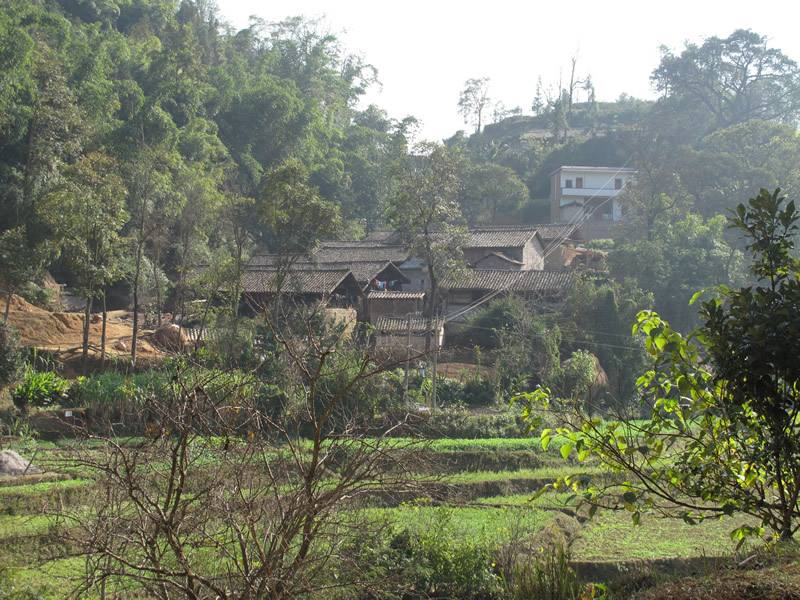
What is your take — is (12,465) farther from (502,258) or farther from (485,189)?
(485,189)

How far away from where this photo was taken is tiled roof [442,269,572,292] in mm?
30891

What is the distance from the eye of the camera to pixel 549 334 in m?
25.3

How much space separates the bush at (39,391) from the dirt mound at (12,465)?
412 cm

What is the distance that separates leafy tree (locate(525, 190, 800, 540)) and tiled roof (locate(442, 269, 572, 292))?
25.1 meters

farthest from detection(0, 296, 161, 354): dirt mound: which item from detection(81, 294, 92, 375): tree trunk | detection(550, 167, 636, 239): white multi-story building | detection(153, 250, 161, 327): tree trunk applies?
detection(550, 167, 636, 239): white multi-story building

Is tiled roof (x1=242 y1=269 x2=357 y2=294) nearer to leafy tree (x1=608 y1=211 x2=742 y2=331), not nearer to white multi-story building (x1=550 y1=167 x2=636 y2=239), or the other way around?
leafy tree (x1=608 y1=211 x2=742 y2=331)

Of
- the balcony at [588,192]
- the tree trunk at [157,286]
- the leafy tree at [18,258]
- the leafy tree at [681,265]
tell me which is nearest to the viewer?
the leafy tree at [18,258]

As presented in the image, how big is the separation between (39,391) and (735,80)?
47332mm

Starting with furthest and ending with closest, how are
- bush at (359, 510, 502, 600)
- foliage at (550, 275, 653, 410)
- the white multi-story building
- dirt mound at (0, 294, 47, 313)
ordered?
the white multi-story building
dirt mound at (0, 294, 47, 313)
foliage at (550, 275, 653, 410)
bush at (359, 510, 502, 600)

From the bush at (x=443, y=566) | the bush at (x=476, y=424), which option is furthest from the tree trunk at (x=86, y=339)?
the bush at (x=443, y=566)

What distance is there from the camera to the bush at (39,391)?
1966cm

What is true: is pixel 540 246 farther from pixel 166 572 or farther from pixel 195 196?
pixel 166 572

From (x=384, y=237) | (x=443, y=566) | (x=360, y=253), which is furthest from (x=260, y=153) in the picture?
(x=443, y=566)

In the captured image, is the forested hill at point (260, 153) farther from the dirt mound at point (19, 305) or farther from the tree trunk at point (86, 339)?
the dirt mound at point (19, 305)
